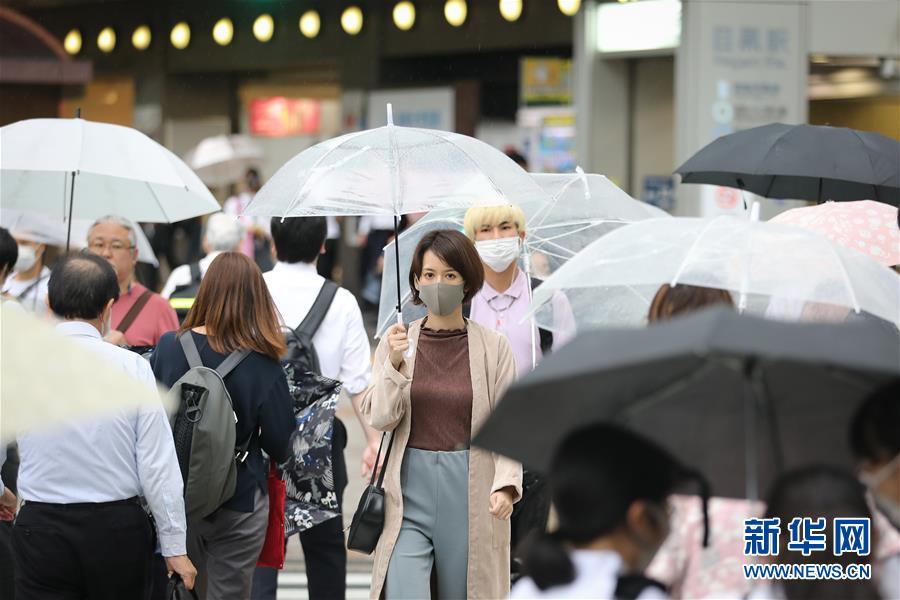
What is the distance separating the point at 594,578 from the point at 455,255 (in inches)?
110

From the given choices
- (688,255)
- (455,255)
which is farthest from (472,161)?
(688,255)

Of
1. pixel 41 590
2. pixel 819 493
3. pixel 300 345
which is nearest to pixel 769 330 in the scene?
pixel 819 493

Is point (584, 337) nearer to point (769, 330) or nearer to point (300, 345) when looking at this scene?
point (769, 330)

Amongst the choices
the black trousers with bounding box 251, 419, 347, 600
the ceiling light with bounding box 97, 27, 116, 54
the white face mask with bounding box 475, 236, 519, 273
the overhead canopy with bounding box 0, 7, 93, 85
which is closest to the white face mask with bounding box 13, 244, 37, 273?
the black trousers with bounding box 251, 419, 347, 600

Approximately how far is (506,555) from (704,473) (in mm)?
2419

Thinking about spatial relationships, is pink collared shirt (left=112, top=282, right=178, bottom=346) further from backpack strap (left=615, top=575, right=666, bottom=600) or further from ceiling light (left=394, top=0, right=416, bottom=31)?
ceiling light (left=394, top=0, right=416, bottom=31)

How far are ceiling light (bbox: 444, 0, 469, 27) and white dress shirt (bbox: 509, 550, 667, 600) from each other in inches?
589

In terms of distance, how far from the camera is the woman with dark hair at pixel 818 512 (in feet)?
9.61

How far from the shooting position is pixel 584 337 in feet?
10.1

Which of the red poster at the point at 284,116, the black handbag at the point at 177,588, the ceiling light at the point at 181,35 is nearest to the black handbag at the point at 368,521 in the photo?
the black handbag at the point at 177,588

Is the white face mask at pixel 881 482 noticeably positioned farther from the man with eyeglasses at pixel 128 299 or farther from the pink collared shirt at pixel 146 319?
the pink collared shirt at pixel 146 319

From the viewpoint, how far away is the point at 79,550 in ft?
16.0

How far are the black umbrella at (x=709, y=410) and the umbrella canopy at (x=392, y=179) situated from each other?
2.51 metres

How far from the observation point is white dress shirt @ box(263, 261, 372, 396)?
6715 mm
